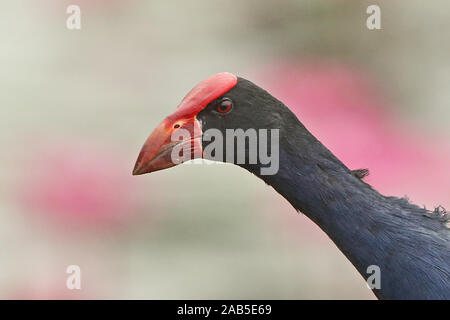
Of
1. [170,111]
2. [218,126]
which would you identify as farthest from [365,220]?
[170,111]

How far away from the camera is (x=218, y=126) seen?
4.85 feet

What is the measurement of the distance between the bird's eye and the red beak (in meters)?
0.04

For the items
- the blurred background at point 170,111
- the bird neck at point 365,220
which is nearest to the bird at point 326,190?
the bird neck at point 365,220

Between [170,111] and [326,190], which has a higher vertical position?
[170,111]

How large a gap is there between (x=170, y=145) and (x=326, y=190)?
261 mm

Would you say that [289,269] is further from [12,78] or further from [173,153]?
[173,153]

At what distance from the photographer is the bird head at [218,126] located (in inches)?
57.4

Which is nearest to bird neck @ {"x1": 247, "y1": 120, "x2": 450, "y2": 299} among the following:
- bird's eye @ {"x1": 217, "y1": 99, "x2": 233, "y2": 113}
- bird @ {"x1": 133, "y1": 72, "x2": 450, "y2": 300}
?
bird @ {"x1": 133, "y1": 72, "x2": 450, "y2": 300}

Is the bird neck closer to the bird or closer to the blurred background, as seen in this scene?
the bird

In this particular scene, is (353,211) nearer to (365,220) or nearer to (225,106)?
(365,220)

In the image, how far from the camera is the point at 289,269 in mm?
3355

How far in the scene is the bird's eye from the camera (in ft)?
4.82

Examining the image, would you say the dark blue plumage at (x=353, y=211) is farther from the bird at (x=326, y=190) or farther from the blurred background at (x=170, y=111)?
the blurred background at (x=170, y=111)
